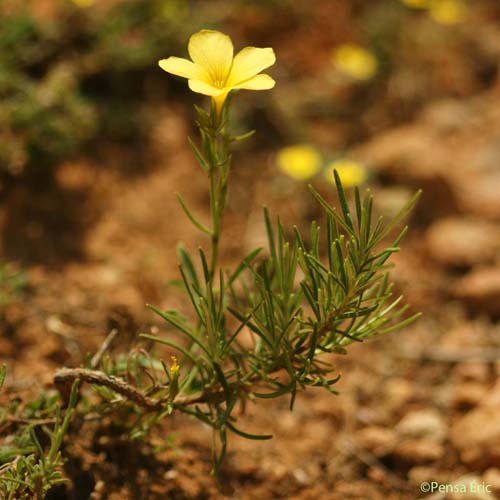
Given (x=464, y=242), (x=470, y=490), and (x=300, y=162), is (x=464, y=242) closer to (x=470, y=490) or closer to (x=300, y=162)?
(x=300, y=162)

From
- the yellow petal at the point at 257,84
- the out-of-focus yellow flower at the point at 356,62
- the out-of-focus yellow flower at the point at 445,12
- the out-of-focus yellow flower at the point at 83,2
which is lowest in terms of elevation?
the yellow petal at the point at 257,84

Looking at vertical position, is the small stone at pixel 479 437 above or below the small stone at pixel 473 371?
below

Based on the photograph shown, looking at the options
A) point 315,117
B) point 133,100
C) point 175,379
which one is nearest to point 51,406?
point 175,379

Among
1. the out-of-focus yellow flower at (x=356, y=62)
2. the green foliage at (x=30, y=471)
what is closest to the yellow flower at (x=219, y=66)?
the green foliage at (x=30, y=471)

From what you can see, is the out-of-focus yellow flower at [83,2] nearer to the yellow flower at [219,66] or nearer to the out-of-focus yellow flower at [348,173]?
the out-of-focus yellow flower at [348,173]

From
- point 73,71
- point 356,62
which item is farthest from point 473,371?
point 73,71

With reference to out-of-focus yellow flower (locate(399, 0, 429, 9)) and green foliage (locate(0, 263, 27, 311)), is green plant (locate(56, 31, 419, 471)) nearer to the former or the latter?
green foliage (locate(0, 263, 27, 311))

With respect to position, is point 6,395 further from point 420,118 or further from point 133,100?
point 420,118
